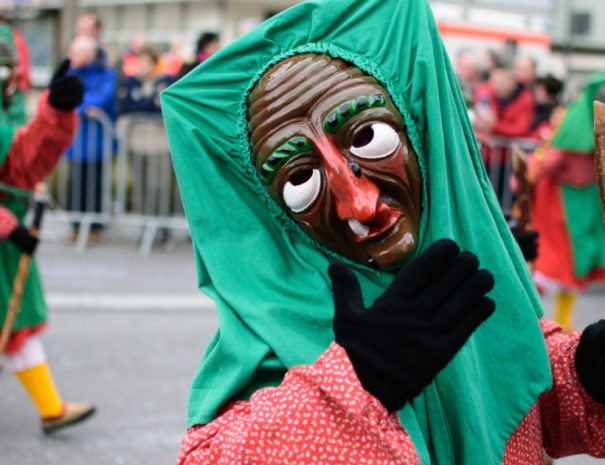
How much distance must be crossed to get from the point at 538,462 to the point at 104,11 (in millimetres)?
23990

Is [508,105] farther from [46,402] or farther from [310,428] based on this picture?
[310,428]

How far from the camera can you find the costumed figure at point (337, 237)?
4.79 feet

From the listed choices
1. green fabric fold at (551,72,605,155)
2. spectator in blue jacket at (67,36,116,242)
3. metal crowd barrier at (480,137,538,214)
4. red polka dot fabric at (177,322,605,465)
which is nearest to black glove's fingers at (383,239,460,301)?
red polka dot fabric at (177,322,605,465)

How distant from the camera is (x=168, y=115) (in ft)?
5.69

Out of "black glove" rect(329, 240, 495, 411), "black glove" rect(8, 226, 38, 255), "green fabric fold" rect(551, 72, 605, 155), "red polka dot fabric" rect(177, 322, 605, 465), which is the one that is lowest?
"black glove" rect(8, 226, 38, 255)

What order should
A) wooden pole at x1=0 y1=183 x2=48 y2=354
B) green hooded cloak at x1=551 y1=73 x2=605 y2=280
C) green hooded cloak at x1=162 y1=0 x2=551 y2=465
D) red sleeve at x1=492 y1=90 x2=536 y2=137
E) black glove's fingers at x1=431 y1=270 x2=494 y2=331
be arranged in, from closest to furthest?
1. black glove's fingers at x1=431 y1=270 x2=494 y2=331
2. green hooded cloak at x1=162 y1=0 x2=551 y2=465
3. wooden pole at x1=0 y1=183 x2=48 y2=354
4. green hooded cloak at x1=551 y1=73 x2=605 y2=280
5. red sleeve at x1=492 y1=90 x2=536 y2=137

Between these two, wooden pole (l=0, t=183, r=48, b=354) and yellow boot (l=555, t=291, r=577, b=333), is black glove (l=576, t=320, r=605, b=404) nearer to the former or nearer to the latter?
wooden pole (l=0, t=183, r=48, b=354)

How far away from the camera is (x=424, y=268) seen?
4.59 feet

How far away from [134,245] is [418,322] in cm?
837

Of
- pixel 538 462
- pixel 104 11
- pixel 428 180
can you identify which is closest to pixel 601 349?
pixel 538 462

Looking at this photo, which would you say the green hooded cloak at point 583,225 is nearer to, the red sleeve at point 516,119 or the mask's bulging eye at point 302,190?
the red sleeve at point 516,119

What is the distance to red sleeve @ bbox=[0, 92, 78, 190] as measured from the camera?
4.15 m

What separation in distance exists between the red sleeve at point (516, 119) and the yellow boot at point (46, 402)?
565 centimetres

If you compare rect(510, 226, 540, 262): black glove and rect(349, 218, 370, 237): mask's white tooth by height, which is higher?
rect(349, 218, 370, 237): mask's white tooth
